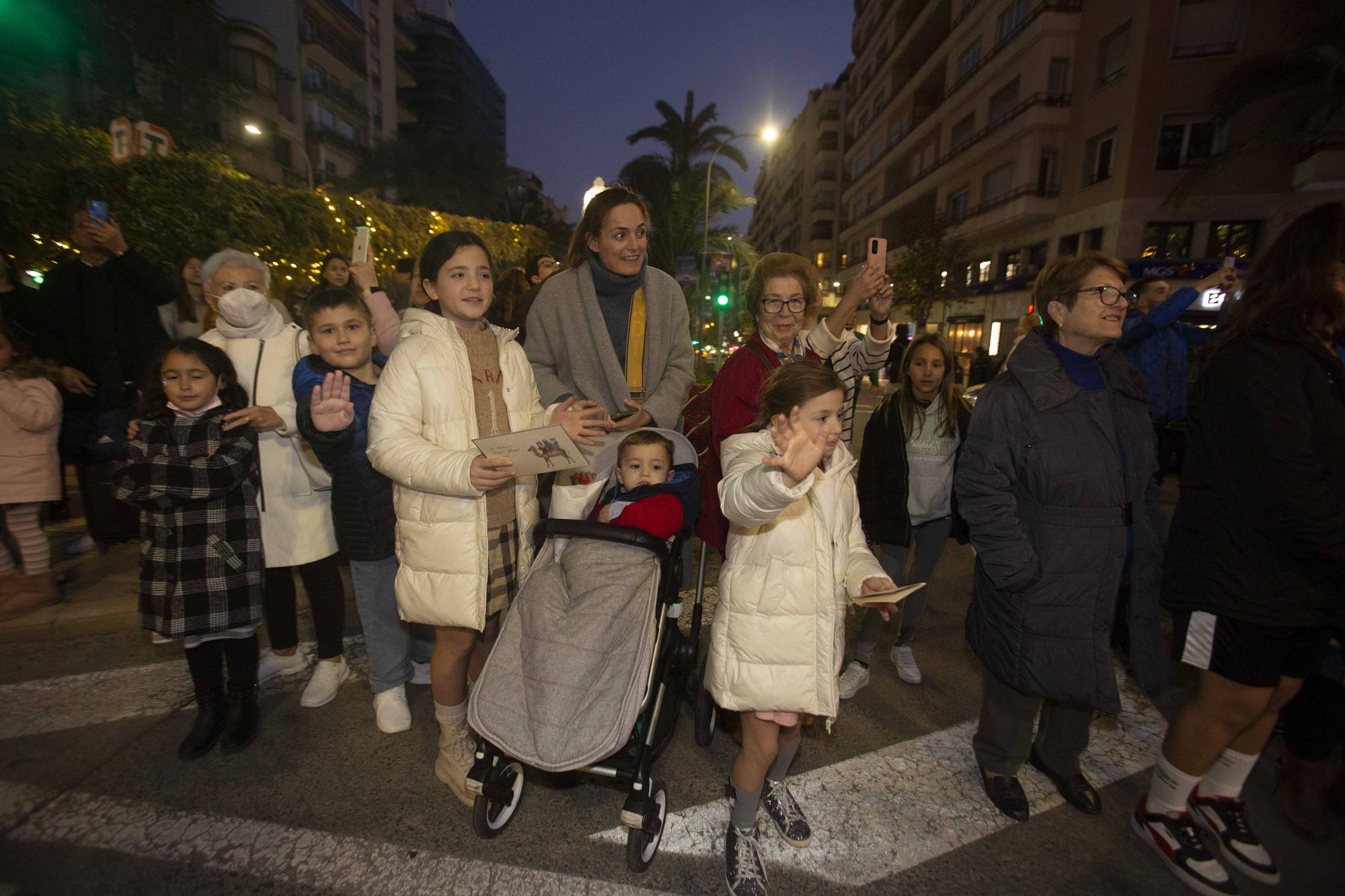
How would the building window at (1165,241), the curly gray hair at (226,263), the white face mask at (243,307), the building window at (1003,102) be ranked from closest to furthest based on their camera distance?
the white face mask at (243,307)
the curly gray hair at (226,263)
the building window at (1165,241)
the building window at (1003,102)

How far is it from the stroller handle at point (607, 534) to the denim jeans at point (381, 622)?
3.99 ft

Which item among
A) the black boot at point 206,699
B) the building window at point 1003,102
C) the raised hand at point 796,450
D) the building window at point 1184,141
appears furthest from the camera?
the building window at point 1003,102

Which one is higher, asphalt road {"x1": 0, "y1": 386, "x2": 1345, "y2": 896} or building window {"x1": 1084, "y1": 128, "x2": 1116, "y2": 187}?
building window {"x1": 1084, "y1": 128, "x2": 1116, "y2": 187}

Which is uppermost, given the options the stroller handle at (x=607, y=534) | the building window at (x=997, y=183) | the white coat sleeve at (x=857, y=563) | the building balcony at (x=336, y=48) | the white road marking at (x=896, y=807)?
the building balcony at (x=336, y=48)

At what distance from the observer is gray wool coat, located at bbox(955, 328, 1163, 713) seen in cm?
237

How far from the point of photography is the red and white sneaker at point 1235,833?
2.30 metres

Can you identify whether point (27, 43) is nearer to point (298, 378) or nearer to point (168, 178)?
point (168, 178)

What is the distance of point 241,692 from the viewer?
302 cm

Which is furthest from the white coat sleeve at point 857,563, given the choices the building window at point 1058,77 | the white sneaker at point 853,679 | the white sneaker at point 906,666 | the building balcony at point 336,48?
the building balcony at point 336,48

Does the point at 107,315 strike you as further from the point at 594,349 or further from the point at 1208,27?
the point at 1208,27

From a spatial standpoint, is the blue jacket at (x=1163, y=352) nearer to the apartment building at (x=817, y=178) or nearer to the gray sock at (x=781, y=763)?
the gray sock at (x=781, y=763)

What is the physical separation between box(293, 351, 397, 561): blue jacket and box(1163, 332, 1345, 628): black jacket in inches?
133

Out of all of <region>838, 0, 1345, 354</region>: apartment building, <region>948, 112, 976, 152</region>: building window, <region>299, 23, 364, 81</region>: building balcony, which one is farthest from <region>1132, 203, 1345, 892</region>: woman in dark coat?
<region>299, 23, 364, 81</region>: building balcony

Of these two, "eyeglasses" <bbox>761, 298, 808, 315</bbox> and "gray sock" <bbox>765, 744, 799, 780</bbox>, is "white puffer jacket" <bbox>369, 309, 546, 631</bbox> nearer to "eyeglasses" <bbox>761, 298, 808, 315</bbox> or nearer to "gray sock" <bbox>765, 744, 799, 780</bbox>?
"gray sock" <bbox>765, 744, 799, 780</bbox>
